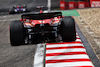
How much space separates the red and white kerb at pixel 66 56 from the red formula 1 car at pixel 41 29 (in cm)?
33

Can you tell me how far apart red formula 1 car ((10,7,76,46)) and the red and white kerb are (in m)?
0.33

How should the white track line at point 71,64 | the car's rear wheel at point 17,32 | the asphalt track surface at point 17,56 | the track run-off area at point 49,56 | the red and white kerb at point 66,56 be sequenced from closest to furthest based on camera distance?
the white track line at point 71,64
the red and white kerb at point 66,56
the track run-off area at point 49,56
the asphalt track surface at point 17,56
the car's rear wheel at point 17,32

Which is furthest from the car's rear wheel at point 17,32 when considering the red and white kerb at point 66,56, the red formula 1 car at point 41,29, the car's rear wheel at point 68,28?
the car's rear wheel at point 68,28

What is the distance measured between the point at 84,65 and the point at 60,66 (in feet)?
2.24

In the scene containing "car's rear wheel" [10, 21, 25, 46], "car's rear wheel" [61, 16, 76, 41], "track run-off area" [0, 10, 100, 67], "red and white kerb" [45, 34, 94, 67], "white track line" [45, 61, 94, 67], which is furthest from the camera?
"car's rear wheel" [61, 16, 76, 41]

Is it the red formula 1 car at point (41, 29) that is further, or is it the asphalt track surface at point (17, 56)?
the red formula 1 car at point (41, 29)

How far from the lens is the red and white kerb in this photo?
5.77 meters

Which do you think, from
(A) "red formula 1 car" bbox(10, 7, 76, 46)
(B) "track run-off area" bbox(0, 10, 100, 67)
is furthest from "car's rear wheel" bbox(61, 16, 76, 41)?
(B) "track run-off area" bbox(0, 10, 100, 67)

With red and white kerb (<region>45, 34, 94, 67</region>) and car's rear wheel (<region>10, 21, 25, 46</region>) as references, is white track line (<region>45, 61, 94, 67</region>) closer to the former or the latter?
red and white kerb (<region>45, 34, 94, 67</region>)

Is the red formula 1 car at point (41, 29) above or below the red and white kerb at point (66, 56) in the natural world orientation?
above

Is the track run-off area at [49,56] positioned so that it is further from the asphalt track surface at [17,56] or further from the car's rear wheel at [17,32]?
the car's rear wheel at [17,32]

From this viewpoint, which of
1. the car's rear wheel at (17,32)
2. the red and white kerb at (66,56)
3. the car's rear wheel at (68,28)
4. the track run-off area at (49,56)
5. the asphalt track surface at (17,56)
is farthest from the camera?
the car's rear wheel at (68,28)

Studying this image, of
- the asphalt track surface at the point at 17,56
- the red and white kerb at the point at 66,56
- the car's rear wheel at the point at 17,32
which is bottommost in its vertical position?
the asphalt track surface at the point at 17,56

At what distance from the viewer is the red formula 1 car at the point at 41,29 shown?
25.1 feet
